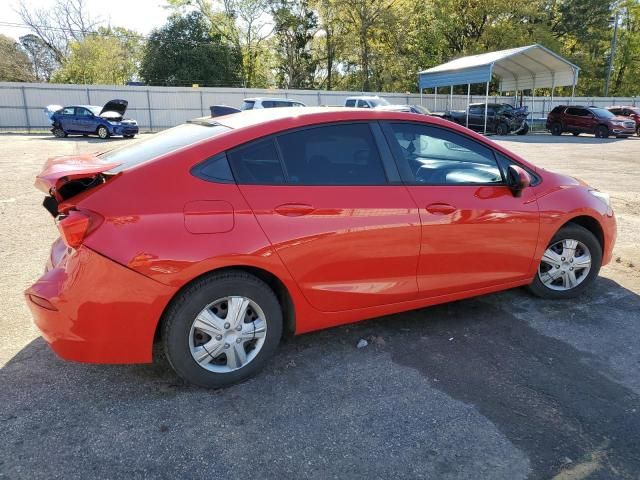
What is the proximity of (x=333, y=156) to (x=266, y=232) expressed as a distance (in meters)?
0.71

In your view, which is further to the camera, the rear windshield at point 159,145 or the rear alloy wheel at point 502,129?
the rear alloy wheel at point 502,129

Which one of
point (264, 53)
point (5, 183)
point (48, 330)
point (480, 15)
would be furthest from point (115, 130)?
point (480, 15)

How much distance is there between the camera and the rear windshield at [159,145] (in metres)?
2.92

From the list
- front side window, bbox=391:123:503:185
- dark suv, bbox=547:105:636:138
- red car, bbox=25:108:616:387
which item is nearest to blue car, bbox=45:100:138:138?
red car, bbox=25:108:616:387

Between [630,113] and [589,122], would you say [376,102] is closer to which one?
[589,122]

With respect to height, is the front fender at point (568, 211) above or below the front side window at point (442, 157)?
below

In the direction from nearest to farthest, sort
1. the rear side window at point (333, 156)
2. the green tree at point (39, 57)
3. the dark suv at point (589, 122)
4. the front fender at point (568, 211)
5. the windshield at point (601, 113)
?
the rear side window at point (333, 156)
the front fender at point (568, 211)
the dark suv at point (589, 122)
the windshield at point (601, 113)
the green tree at point (39, 57)

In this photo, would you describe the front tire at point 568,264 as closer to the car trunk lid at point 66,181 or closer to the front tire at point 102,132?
the car trunk lid at point 66,181

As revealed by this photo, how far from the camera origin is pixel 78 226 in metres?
2.55

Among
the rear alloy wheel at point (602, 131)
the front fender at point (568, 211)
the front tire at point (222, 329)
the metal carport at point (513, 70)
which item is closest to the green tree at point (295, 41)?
the metal carport at point (513, 70)

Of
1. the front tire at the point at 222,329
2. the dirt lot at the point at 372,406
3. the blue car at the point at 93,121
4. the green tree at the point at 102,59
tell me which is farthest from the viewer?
the green tree at the point at 102,59

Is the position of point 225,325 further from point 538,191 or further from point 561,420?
point 538,191

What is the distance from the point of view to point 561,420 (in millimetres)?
2658

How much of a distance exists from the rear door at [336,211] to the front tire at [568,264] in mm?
1425
